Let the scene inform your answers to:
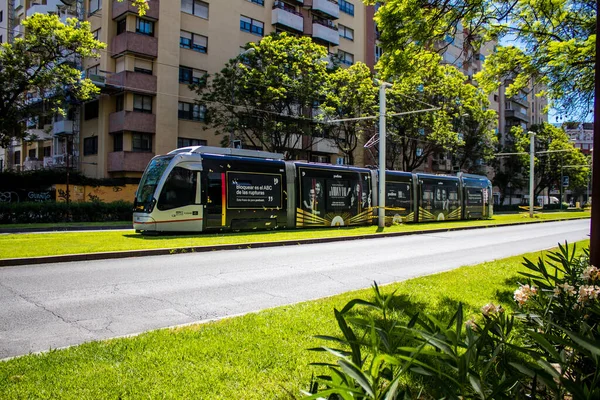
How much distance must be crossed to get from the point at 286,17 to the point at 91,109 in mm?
18560

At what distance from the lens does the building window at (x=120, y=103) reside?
31.6m

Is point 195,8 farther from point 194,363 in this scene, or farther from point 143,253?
point 194,363

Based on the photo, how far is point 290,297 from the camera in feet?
24.0

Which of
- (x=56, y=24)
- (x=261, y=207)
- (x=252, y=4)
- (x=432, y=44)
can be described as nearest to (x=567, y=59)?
(x=432, y=44)

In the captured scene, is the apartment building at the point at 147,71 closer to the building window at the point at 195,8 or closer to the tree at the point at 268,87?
the building window at the point at 195,8

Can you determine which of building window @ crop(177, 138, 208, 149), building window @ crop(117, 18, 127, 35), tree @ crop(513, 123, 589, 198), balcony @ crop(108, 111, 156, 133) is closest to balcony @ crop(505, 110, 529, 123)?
tree @ crop(513, 123, 589, 198)

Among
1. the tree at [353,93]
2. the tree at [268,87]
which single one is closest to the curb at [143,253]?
the tree at [268,87]

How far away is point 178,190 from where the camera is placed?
16719 mm

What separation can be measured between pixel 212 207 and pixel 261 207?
239 cm

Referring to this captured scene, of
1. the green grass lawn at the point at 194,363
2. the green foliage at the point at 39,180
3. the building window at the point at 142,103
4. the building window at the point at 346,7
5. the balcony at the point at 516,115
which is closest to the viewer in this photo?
the green grass lawn at the point at 194,363

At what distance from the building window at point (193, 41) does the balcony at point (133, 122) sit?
6.42 meters

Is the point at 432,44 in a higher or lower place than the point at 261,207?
higher

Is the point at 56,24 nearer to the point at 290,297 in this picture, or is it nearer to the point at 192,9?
the point at 192,9

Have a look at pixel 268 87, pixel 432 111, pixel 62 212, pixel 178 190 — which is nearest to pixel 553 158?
pixel 432 111
